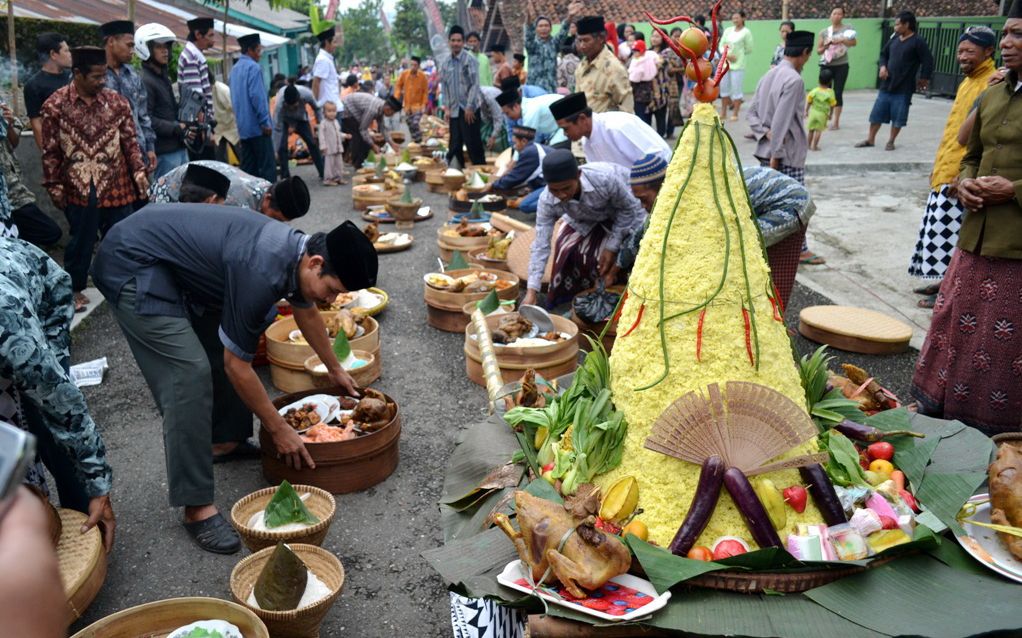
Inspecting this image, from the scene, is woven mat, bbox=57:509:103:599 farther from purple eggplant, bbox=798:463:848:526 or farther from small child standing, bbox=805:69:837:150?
small child standing, bbox=805:69:837:150

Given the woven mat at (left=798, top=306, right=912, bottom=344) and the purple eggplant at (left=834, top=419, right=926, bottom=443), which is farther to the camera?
the woven mat at (left=798, top=306, right=912, bottom=344)

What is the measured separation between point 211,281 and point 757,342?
8.25ft

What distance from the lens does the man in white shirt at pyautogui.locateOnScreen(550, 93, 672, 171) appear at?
20.6 ft

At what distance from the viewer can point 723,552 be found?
2.28 metres

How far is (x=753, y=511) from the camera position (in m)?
2.27

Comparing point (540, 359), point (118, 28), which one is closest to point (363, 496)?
point (540, 359)

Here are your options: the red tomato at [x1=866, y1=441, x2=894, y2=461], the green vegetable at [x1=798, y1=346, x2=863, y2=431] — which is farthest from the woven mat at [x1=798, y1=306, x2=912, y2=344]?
the red tomato at [x1=866, y1=441, x2=894, y2=461]

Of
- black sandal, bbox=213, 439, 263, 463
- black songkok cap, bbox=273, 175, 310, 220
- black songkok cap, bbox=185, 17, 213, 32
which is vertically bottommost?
black sandal, bbox=213, 439, 263, 463

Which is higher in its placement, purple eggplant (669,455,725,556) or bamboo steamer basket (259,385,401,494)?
purple eggplant (669,455,725,556)

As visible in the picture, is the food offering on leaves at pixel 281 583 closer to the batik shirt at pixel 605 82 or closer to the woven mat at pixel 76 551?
the woven mat at pixel 76 551

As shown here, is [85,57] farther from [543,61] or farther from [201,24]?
[543,61]

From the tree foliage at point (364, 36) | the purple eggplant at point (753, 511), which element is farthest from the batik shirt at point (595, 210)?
the tree foliage at point (364, 36)

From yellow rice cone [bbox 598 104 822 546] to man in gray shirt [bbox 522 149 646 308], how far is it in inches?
100

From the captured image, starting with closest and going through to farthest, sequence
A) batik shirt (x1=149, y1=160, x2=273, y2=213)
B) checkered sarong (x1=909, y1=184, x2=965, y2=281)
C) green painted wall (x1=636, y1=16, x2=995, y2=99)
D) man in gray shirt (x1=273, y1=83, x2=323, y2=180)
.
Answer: batik shirt (x1=149, y1=160, x2=273, y2=213) → checkered sarong (x1=909, y1=184, x2=965, y2=281) → man in gray shirt (x1=273, y1=83, x2=323, y2=180) → green painted wall (x1=636, y1=16, x2=995, y2=99)
